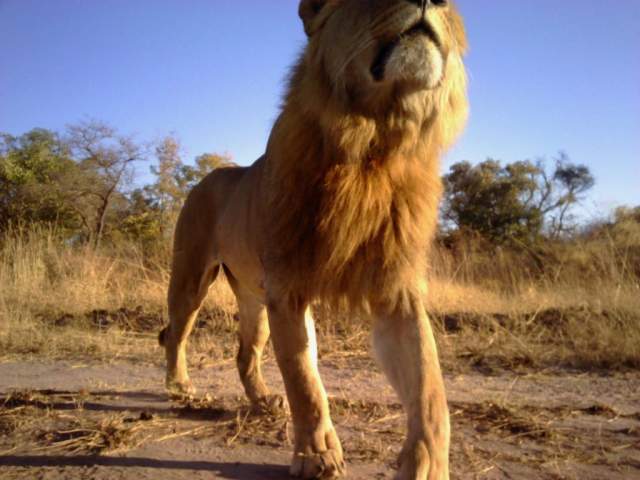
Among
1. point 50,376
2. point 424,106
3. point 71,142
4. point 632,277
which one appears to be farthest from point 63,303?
point 71,142

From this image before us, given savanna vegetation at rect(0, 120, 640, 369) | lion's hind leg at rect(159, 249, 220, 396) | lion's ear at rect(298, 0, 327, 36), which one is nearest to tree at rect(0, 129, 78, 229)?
savanna vegetation at rect(0, 120, 640, 369)

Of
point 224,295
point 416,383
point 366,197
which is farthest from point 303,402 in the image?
point 224,295

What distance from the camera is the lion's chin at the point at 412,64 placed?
7.36 ft

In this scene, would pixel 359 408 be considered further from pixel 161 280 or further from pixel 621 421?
A: pixel 161 280

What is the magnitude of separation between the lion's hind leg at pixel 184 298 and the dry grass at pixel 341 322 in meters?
1.06

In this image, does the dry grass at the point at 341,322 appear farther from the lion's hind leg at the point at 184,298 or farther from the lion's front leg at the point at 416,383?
the lion's front leg at the point at 416,383

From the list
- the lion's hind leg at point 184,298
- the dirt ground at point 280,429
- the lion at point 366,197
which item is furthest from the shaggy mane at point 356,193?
the lion's hind leg at point 184,298

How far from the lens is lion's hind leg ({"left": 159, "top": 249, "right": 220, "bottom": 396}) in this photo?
430 centimetres

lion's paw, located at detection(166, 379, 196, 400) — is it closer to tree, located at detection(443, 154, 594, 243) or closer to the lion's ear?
the lion's ear

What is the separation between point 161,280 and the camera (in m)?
8.97

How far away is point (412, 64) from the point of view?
7.39 feet

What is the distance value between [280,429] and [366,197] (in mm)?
1463

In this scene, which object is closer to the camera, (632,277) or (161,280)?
(632,277)

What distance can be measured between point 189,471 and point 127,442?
510 mm
